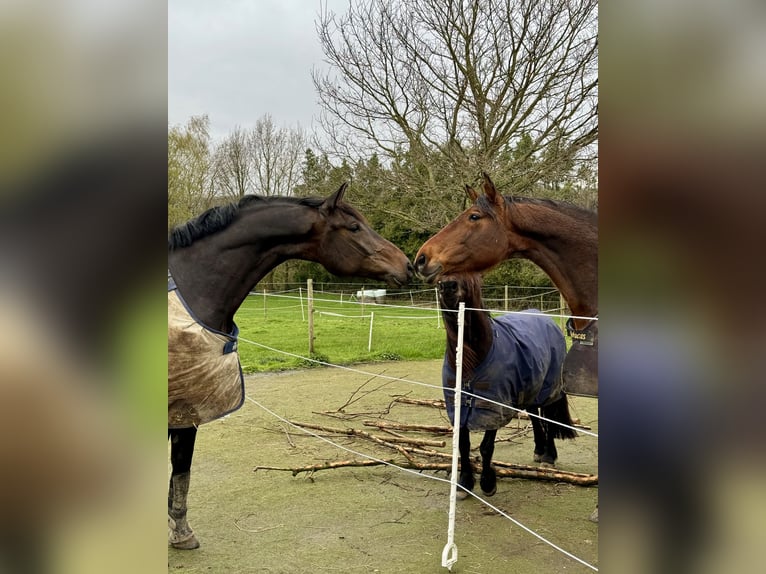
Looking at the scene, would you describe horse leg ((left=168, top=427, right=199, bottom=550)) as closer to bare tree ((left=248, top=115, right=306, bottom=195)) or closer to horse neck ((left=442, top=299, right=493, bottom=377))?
horse neck ((left=442, top=299, right=493, bottom=377))

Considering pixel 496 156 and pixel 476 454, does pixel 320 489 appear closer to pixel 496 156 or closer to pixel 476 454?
pixel 476 454

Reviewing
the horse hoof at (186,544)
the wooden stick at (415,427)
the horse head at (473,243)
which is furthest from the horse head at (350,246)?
the wooden stick at (415,427)

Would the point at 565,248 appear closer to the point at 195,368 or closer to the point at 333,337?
the point at 195,368

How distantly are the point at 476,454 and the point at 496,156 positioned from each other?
13.7 ft

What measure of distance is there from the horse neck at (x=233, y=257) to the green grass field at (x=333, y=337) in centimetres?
416

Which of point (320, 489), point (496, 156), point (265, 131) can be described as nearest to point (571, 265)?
point (320, 489)

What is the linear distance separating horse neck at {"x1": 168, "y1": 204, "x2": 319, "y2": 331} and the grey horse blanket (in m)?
0.08

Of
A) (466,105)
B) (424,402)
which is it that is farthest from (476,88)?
(424,402)

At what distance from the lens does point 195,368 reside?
2.00 metres

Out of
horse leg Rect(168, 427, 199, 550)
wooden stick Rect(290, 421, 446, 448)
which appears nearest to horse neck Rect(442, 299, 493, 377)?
wooden stick Rect(290, 421, 446, 448)
